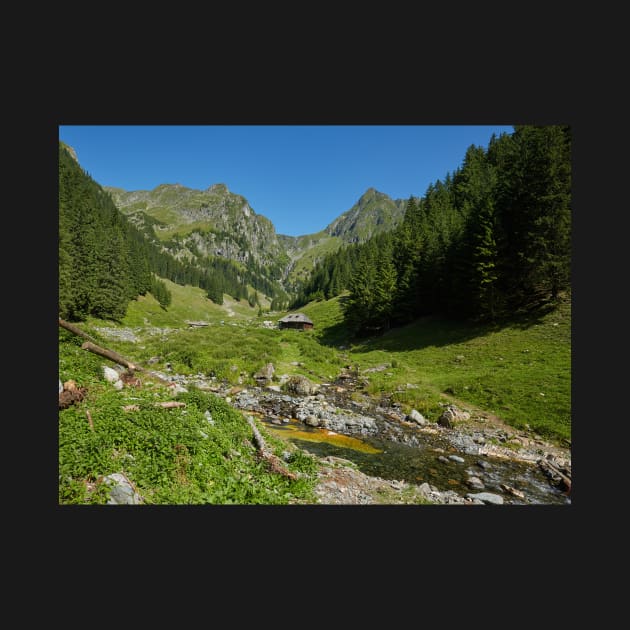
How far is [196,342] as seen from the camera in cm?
2512

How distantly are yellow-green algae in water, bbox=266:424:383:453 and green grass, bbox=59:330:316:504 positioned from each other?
10.0 ft

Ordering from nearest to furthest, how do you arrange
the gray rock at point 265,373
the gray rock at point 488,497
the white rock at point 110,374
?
the gray rock at point 488,497
the white rock at point 110,374
the gray rock at point 265,373

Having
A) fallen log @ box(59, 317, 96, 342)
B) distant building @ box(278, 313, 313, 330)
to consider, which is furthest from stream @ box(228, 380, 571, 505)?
distant building @ box(278, 313, 313, 330)

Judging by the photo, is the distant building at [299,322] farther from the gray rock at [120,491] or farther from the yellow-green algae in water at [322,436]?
the gray rock at [120,491]

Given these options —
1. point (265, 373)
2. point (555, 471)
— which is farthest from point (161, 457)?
point (265, 373)

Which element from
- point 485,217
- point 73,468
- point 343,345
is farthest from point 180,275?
point 73,468

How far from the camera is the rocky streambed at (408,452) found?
7.75m

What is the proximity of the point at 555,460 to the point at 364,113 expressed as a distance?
40.9 feet

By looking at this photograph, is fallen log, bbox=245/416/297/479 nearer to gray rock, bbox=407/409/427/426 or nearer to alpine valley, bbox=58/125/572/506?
alpine valley, bbox=58/125/572/506

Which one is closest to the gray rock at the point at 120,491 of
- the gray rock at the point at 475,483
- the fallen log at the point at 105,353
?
the fallen log at the point at 105,353

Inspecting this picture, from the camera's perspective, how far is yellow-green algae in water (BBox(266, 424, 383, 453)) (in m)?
11.0

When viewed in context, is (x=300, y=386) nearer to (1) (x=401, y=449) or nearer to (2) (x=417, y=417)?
(2) (x=417, y=417)

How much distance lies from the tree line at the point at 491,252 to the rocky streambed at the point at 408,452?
11320mm

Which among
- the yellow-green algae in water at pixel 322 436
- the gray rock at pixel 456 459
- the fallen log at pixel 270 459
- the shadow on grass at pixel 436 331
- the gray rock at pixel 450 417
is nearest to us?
the fallen log at pixel 270 459
